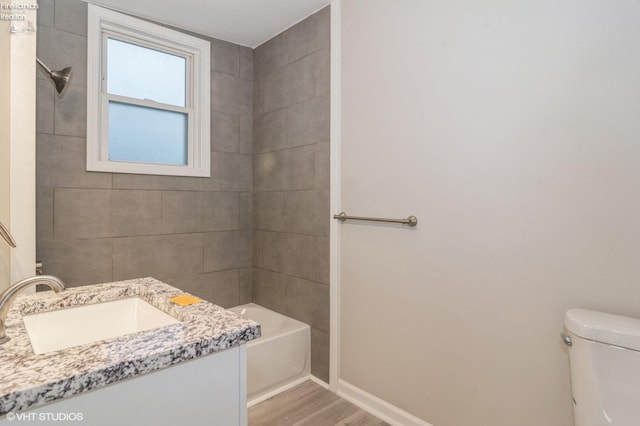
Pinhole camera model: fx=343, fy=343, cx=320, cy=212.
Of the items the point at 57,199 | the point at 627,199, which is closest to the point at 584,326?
the point at 627,199

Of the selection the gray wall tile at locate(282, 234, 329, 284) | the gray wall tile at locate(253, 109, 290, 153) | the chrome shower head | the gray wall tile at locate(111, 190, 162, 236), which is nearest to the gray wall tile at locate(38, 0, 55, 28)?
the chrome shower head

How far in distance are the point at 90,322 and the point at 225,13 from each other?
6.74 ft

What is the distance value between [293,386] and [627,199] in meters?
2.00

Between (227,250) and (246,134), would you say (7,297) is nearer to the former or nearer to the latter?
(227,250)

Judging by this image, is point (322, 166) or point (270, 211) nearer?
Result: point (322, 166)

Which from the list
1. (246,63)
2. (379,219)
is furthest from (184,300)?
(246,63)

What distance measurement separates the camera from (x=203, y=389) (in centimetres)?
86

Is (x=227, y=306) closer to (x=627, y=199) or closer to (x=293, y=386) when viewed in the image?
(x=293, y=386)

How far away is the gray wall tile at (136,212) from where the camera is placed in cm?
223

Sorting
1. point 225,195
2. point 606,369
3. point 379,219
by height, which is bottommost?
point 606,369

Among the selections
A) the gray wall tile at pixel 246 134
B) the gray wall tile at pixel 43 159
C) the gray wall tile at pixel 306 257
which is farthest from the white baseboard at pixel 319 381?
the gray wall tile at pixel 43 159

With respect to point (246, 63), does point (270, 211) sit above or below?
below

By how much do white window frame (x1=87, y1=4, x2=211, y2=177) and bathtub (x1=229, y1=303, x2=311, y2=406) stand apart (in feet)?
4.21

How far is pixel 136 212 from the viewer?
7.59ft
